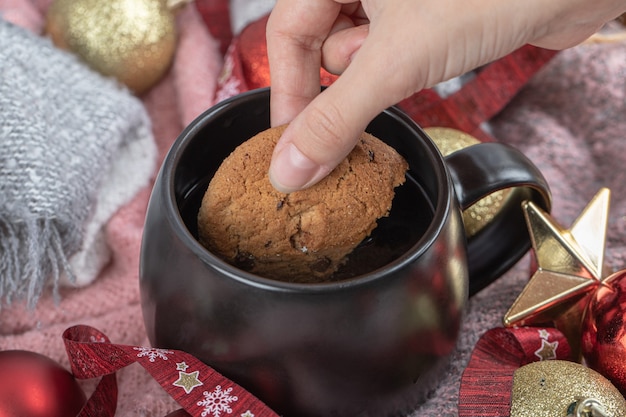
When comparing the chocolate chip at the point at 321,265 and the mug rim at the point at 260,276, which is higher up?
the mug rim at the point at 260,276

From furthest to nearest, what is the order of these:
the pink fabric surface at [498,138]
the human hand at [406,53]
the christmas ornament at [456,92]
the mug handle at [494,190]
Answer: the christmas ornament at [456,92], the pink fabric surface at [498,138], the mug handle at [494,190], the human hand at [406,53]

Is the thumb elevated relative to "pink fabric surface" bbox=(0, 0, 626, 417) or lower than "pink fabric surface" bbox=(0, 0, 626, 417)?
elevated

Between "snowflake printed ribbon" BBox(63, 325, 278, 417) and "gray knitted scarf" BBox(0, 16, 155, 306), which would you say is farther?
"gray knitted scarf" BBox(0, 16, 155, 306)

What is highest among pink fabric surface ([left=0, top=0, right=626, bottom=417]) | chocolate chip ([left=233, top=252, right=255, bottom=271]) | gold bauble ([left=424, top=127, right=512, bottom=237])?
chocolate chip ([left=233, top=252, right=255, bottom=271])

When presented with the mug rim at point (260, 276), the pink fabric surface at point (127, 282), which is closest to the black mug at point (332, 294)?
the mug rim at point (260, 276)

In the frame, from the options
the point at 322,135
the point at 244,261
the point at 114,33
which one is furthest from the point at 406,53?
the point at 114,33

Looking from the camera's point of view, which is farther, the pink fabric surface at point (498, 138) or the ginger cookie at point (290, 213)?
the pink fabric surface at point (498, 138)

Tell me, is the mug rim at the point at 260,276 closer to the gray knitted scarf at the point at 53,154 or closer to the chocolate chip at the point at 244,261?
the chocolate chip at the point at 244,261

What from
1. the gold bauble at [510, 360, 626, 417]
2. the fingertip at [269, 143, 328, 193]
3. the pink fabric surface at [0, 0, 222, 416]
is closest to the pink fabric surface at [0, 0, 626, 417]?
the pink fabric surface at [0, 0, 222, 416]

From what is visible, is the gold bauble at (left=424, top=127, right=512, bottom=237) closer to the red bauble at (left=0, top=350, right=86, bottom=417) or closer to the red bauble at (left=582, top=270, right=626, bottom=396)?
the red bauble at (left=582, top=270, right=626, bottom=396)
